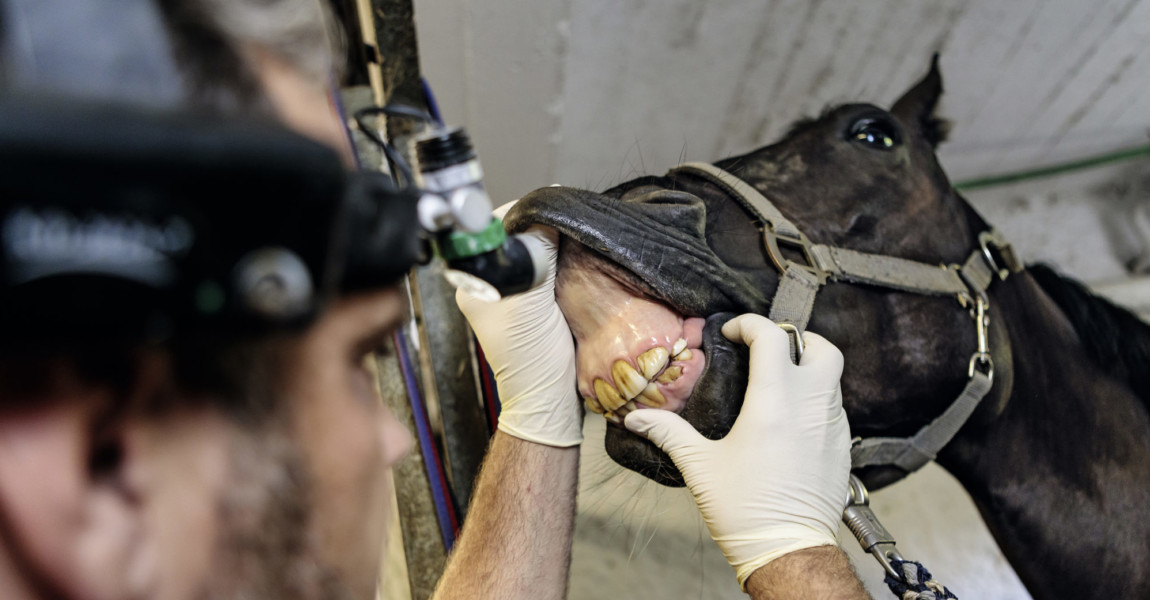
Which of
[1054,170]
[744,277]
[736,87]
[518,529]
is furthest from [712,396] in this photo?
[1054,170]

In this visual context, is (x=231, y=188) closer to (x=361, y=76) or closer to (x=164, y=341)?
(x=164, y=341)

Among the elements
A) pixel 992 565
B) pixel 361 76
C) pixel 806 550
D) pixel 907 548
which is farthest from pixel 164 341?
pixel 992 565

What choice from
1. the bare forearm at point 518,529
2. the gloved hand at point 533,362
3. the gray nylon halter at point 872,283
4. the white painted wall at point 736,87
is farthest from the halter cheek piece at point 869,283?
the white painted wall at point 736,87

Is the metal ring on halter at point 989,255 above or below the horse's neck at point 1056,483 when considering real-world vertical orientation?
above

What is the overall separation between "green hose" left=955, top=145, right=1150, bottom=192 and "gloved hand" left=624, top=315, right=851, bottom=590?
321cm

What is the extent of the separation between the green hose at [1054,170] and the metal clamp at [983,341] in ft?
8.89

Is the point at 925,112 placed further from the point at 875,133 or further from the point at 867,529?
the point at 867,529

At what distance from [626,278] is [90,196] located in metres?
0.75

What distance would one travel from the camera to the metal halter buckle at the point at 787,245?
1.08m

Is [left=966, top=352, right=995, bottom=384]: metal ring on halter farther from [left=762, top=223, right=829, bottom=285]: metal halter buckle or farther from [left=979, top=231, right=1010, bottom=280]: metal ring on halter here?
[left=762, top=223, right=829, bottom=285]: metal halter buckle

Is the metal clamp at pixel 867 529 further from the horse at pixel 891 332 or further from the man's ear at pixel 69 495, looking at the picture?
the man's ear at pixel 69 495

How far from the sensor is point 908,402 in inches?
46.0

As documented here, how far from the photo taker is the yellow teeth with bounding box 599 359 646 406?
965 millimetres

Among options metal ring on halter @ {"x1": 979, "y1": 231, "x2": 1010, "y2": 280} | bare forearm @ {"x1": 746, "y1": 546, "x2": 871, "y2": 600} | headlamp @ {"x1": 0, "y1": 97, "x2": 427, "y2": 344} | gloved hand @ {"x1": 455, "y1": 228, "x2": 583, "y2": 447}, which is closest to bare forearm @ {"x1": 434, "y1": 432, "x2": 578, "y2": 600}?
gloved hand @ {"x1": 455, "y1": 228, "x2": 583, "y2": 447}
